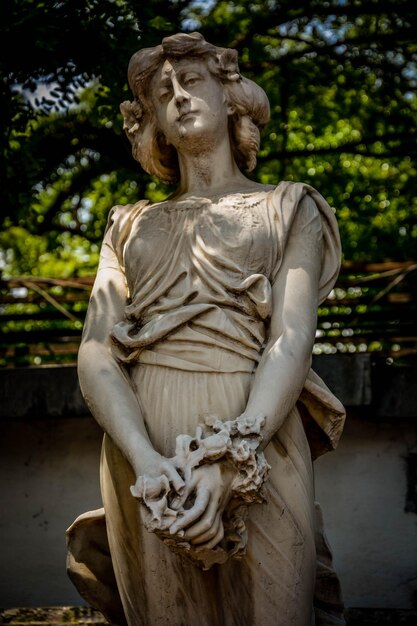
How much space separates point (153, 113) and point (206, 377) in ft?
4.82

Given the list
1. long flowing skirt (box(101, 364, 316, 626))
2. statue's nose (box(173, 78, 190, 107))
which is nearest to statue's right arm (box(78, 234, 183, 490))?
long flowing skirt (box(101, 364, 316, 626))

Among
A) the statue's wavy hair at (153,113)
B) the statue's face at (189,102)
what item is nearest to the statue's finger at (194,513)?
the statue's face at (189,102)

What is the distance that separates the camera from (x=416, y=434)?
34.8 feet

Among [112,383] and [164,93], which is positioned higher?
[164,93]

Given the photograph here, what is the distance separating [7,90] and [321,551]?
5192 mm

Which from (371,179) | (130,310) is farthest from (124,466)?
(371,179)

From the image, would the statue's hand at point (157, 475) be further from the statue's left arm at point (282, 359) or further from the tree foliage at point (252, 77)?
the tree foliage at point (252, 77)

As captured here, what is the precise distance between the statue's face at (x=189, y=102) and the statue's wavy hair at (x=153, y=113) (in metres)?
0.05

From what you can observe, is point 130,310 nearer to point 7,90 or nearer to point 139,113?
point 139,113

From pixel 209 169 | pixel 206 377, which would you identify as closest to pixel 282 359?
pixel 206 377

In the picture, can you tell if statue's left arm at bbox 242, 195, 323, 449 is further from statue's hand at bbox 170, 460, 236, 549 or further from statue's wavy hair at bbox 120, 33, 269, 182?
statue's wavy hair at bbox 120, 33, 269, 182

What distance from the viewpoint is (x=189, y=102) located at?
6.84 m

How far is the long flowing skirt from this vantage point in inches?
Answer: 240

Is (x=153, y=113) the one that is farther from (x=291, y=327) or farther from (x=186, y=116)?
(x=291, y=327)
